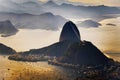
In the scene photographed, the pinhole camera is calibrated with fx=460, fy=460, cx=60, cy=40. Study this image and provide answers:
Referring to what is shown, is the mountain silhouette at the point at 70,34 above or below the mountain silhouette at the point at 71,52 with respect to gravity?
above

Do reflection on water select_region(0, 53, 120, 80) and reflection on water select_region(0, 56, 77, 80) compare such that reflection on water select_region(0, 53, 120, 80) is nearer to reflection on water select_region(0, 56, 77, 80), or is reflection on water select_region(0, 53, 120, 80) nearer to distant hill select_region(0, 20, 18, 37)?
reflection on water select_region(0, 56, 77, 80)

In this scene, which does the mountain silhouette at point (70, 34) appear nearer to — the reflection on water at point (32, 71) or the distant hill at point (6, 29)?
the reflection on water at point (32, 71)

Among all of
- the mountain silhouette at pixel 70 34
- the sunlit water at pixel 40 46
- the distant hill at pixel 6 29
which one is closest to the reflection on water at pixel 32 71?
the sunlit water at pixel 40 46

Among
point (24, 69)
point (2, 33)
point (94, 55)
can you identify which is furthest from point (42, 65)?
point (2, 33)

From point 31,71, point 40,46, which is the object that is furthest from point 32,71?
point 40,46

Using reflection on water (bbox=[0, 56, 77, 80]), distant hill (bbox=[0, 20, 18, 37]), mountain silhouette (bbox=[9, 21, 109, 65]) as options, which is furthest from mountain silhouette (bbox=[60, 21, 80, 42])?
distant hill (bbox=[0, 20, 18, 37])

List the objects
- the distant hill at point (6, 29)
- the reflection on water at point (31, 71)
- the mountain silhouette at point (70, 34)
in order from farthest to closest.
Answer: the distant hill at point (6, 29) < the mountain silhouette at point (70, 34) < the reflection on water at point (31, 71)

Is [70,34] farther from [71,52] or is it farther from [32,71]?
[32,71]

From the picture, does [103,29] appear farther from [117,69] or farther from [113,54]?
[117,69]
